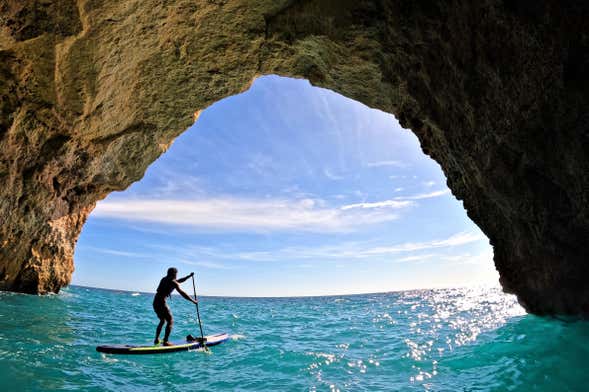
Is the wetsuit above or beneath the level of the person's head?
beneath

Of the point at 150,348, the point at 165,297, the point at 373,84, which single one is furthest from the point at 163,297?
the point at 373,84

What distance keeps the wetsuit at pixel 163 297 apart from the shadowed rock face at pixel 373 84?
18.1 ft

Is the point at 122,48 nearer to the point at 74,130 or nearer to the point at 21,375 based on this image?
the point at 74,130

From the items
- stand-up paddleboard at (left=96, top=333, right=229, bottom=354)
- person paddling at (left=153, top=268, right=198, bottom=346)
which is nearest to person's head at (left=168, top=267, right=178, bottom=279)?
person paddling at (left=153, top=268, right=198, bottom=346)

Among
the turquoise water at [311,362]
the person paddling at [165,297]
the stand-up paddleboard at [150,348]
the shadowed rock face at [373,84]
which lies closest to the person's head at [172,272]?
the person paddling at [165,297]

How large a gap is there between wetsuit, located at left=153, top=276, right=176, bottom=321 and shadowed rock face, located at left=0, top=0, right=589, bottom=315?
18.1ft

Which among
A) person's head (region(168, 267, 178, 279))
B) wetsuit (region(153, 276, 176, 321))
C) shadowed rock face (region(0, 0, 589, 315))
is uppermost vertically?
shadowed rock face (region(0, 0, 589, 315))

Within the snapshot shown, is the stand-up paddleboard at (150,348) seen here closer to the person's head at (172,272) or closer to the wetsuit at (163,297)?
the wetsuit at (163,297)

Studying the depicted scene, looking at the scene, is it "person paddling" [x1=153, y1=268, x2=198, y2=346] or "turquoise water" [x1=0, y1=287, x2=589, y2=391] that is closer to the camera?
"turquoise water" [x1=0, y1=287, x2=589, y2=391]

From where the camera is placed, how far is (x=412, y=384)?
6.42 m

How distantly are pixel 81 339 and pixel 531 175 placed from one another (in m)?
12.0

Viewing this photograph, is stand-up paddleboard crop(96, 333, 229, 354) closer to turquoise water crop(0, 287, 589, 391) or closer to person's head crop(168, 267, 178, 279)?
turquoise water crop(0, 287, 589, 391)

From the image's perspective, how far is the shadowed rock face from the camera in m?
5.85

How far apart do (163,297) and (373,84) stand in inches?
335
